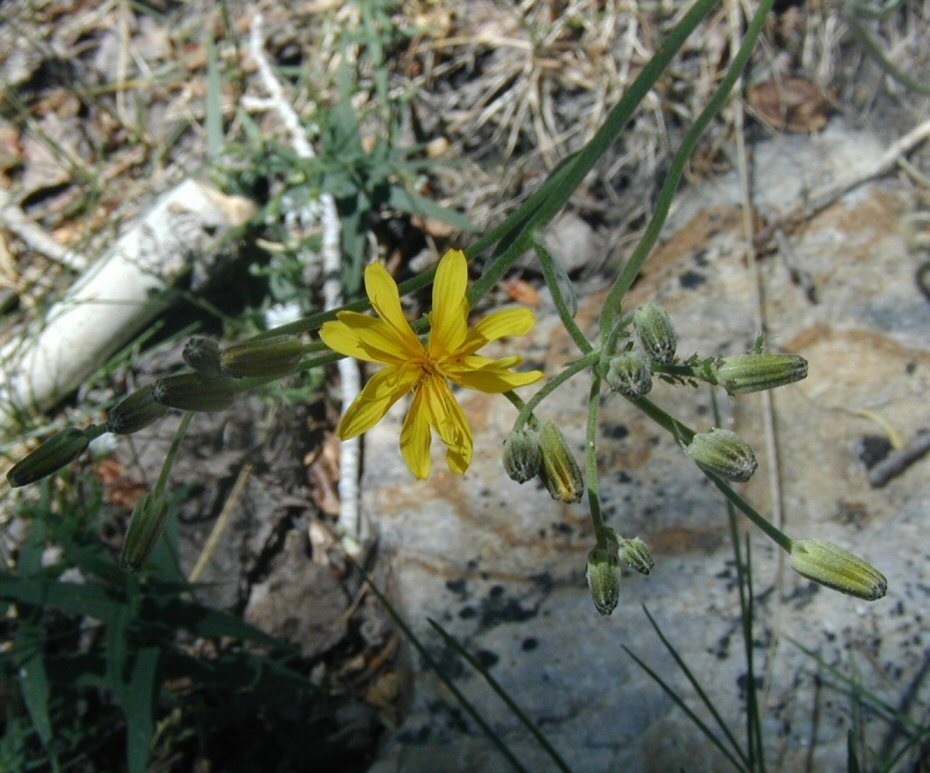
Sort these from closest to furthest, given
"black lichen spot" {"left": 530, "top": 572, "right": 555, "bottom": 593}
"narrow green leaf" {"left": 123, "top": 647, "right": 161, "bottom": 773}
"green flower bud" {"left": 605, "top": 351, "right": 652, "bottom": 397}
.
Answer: "green flower bud" {"left": 605, "top": 351, "right": 652, "bottom": 397}, "narrow green leaf" {"left": 123, "top": 647, "right": 161, "bottom": 773}, "black lichen spot" {"left": 530, "top": 572, "right": 555, "bottom": 593}

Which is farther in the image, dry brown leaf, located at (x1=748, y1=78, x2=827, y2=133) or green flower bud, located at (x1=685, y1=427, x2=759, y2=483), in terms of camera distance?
dry brown leaf, located at (x1=748, y1=78, x2=827, y2=133)

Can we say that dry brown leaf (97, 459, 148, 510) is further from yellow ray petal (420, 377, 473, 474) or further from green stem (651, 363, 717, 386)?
green stem (651, 363, 717, 386)

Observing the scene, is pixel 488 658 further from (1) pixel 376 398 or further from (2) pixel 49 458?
(2) pixel 49 458

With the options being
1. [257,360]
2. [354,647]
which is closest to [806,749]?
[354,647]

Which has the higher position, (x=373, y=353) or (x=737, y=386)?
(x=373, y=353)

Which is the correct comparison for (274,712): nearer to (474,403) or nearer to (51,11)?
(474,403)

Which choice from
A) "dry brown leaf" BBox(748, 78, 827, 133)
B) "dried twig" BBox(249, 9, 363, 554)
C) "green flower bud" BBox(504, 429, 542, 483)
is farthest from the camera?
"dry brown leaf" BBox(748, 78, 827, 133)

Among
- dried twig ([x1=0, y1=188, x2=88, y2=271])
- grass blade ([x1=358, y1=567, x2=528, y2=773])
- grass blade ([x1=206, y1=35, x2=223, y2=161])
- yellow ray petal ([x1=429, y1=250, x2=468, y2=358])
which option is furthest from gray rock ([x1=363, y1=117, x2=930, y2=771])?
dried twig ([x1=0, y1=188, x2=88, y2=271])

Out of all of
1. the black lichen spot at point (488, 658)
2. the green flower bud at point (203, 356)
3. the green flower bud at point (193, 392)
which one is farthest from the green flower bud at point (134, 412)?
the black lichen spot at point (488, 658)
